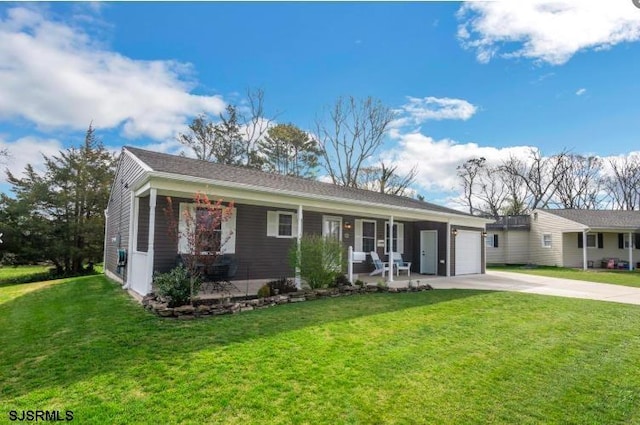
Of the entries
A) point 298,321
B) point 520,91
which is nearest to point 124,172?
point 298,321

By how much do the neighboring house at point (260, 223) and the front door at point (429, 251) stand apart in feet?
0.14

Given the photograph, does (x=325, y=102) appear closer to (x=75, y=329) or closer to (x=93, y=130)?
(x=93, y=130)

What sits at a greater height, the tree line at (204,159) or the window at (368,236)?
the tree line at (204,159)

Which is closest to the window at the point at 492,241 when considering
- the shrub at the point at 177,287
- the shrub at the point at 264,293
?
the shrub at the point at 264,293

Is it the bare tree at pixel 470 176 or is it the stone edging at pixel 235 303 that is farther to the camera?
the bare tree at pixel 470 176

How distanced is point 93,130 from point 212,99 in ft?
24.8

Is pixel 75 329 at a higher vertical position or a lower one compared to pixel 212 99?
lower

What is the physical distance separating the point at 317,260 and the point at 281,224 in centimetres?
333

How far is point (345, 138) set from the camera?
28156mm

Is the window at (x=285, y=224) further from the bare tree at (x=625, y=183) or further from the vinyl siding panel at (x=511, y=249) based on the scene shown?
the bare tree at (x=625, y=183)

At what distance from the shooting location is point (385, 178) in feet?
95.8

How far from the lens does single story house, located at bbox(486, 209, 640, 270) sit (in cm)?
2153

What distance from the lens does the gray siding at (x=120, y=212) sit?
11016mm

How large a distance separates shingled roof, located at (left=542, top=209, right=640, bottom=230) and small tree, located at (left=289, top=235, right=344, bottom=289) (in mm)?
19536
